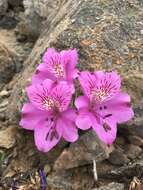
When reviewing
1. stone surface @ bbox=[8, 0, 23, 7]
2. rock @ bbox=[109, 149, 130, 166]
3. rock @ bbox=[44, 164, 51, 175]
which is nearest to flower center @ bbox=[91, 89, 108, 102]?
rock @ bbox=[109, 149, 130, 166]

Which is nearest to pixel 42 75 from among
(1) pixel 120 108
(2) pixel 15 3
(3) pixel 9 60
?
(1) pixel 120 108

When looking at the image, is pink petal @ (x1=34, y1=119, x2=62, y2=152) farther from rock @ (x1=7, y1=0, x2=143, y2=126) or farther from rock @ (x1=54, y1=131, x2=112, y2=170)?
rock @ (x1=7, y1=0, x2=143, y2=126)

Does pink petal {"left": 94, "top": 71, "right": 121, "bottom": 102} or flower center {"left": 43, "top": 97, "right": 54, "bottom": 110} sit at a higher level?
pink petal {"left": 94, "top": 71, "right": 121, "bottom": 102}

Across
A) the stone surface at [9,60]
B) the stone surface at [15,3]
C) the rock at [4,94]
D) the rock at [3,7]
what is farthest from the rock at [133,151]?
the stone surface at [15,3]

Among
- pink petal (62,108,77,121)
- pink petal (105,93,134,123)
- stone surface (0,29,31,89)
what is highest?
pink petal (105,93,134,123)

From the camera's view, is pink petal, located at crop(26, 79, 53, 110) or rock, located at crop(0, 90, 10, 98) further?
rock, located at crop(0, 90, 10, 98)

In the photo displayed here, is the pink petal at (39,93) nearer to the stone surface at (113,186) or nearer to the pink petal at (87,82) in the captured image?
the pink petal at (87,82)

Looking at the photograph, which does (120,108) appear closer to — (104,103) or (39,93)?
(104,103)
